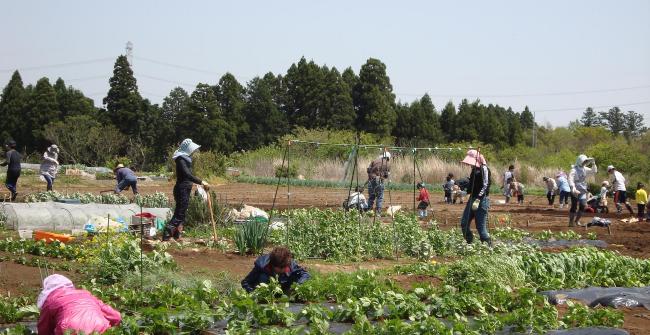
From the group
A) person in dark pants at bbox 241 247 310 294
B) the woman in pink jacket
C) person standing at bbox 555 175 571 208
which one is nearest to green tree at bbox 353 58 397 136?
person standing at bbox 555 175 571 208

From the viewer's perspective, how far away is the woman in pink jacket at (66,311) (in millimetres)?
5867

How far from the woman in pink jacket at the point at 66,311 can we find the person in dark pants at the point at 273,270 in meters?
2.00

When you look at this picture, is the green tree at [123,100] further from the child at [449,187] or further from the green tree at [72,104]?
the child at [449,187]

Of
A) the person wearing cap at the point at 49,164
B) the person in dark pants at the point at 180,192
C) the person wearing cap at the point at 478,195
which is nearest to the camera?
the person wearing cap at the point at 478,195

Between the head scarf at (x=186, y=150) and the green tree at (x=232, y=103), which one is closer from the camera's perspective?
the head scarf at (x=186, y=150)

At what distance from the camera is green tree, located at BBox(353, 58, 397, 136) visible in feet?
171

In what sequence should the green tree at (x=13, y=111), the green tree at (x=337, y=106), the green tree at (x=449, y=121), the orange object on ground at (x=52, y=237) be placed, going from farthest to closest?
the green tree at (x=449, y=121) → the green tree at (x=337, y=106) → the green tree at (x=13, y=111) → the orange object on ground at (x=52, y=237)

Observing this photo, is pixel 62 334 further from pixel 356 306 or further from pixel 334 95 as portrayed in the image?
pixel 334 95

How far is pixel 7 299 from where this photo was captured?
776 centimetres

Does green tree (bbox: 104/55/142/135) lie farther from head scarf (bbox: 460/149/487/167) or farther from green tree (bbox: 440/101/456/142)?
head scarf (bbox: 460/149/487/167)

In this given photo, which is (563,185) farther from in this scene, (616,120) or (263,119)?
(616,120)

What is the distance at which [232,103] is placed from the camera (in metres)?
51.3

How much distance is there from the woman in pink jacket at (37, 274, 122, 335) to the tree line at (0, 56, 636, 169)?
38.7 meters

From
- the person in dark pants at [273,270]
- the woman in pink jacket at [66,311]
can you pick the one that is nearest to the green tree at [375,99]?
the person in dark pants at [273,270]
